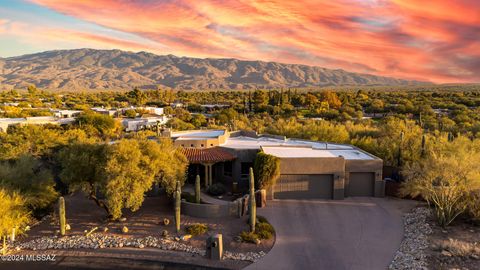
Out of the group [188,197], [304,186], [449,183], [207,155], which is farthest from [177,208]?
[449,183]

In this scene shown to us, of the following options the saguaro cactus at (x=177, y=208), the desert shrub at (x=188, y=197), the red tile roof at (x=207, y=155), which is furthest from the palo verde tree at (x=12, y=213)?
the red tile roof at (x=207, y=155)

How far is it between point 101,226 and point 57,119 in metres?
39.2

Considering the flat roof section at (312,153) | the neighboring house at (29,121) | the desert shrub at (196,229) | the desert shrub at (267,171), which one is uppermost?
the neighboring house at (29,121)

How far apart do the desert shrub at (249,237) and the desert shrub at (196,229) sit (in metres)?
2.13

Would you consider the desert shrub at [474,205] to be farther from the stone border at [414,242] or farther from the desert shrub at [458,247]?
the desert shrub at [458,247]

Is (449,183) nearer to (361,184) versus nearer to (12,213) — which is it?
(361,184)

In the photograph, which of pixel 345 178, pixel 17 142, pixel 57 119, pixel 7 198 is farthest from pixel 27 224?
pixel 57 119

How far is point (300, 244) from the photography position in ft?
56.6

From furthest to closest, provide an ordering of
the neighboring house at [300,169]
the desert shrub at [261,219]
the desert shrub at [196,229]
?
1. the neighboring house at [300,169]
2. the desert shrub at [261,219]
3. the desert shrub at [196,229]

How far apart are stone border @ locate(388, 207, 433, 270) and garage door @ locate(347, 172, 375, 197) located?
3389 millimetres

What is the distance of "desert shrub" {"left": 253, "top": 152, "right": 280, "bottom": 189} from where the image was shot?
23.2 m

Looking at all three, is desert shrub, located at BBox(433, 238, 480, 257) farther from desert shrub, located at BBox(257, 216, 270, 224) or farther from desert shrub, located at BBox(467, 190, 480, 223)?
desert shrub, located at BBox(257, 216, 270, 224)

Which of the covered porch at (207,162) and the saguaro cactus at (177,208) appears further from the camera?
the covered porch at (207,162)

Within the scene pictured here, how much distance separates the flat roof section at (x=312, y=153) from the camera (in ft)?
83.0
